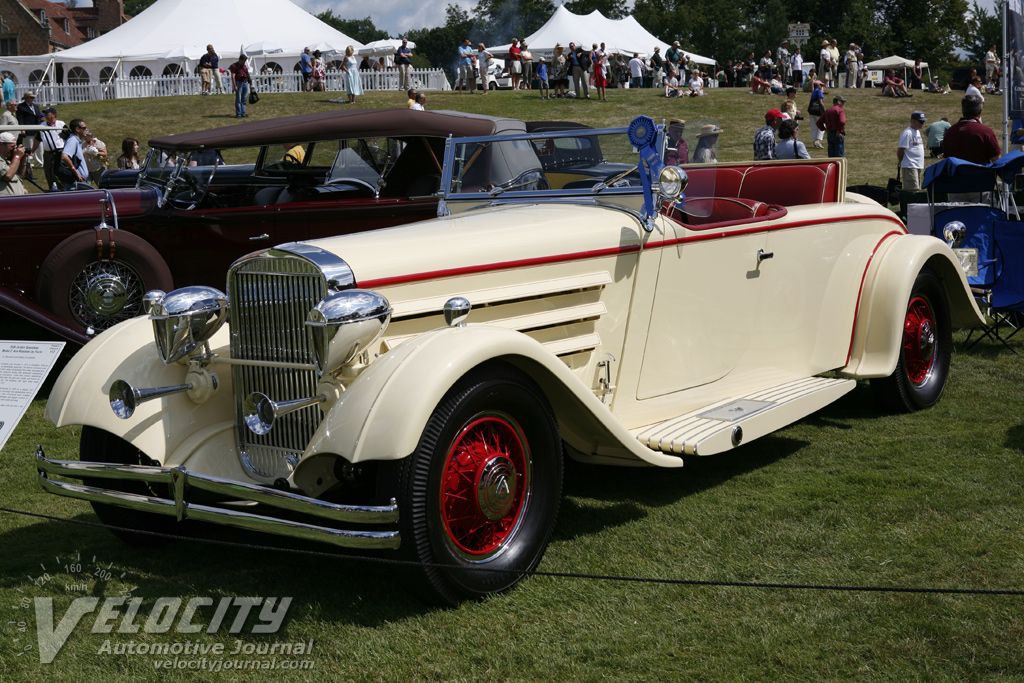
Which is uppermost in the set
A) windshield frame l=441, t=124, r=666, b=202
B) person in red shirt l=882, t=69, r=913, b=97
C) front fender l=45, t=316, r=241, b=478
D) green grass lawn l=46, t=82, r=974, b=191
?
person in red shirt l=882, t=69, r=913, b=97

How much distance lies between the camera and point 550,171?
462cm

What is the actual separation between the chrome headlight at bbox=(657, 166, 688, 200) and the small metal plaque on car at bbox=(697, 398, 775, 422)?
0.99 meters

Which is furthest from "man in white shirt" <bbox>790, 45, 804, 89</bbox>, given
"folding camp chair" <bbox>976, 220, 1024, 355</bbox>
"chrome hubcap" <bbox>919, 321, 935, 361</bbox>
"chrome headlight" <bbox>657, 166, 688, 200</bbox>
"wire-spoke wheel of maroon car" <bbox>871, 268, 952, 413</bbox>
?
"chrome headlight" <bbox>657, 166, 688, 200</bbox>

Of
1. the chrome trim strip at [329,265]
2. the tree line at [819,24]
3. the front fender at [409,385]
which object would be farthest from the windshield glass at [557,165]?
→ the tree line at [819,24]

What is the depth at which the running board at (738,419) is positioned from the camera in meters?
3.82

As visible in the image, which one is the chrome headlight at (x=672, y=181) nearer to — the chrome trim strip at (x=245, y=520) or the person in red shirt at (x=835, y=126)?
the chrome trim strip at (x=245, y=520)

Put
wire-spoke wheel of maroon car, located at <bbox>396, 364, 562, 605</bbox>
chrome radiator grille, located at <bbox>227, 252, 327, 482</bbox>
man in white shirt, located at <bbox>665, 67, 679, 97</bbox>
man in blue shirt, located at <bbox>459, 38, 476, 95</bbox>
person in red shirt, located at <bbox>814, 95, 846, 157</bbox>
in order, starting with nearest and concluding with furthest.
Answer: wire-spoke wheel of maroon car, located at <bbox>396, 364, 562, 605</bbox>
chrome radiator grille, located at <bbox>227, 252, 327, 482</bbox>
person in red shirt, located at <bbox>814, 95, 846, 157</bbox>
man in blue shirt, located at <bbox>459, 38, 476, 95</bbox>
man in white shirt, located at <bbox>665, 67, 679, 97</bbox>

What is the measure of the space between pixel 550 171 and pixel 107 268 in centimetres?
415

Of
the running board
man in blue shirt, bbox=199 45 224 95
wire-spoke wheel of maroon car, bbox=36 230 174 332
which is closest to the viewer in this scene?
the running board

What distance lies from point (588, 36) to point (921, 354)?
30770mm

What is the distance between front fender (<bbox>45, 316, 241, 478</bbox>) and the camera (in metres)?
3.43

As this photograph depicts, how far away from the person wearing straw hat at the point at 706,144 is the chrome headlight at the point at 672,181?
109 cm

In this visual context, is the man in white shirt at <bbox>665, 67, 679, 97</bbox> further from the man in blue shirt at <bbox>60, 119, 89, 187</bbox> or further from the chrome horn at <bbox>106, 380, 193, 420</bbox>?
the chrome horn at <bbox>106, 380, 193, 420</bbox>

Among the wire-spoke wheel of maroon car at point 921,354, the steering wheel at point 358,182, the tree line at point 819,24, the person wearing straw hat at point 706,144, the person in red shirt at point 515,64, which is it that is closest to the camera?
the person wearing straw hat at point 706,144
